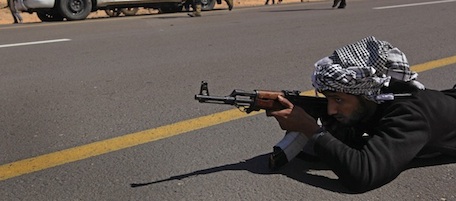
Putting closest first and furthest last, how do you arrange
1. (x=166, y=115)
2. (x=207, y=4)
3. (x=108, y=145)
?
(x=108, y=145) → (x=166, y=115) → (x=207, y=4)

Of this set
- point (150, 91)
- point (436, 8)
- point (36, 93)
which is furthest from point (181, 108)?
point (436, 8)

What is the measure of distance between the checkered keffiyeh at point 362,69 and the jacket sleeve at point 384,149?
138mm

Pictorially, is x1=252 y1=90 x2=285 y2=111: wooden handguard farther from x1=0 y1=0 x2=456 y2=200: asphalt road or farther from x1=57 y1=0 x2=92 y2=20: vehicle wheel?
x1=57 y1=0 x2=92 y2=20: vehicle wheel

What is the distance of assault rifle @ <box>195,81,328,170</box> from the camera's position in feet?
9.05

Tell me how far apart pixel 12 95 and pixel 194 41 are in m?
3.53

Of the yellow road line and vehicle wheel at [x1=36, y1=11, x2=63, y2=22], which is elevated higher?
the yellow road line

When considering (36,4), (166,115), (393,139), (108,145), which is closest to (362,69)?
(393,139)

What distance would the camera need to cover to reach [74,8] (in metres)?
13.0

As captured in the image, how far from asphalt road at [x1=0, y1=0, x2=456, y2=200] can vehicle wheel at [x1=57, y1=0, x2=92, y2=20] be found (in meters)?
3.38

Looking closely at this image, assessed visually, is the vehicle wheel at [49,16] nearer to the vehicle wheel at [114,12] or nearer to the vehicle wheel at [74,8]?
the vehicle wheel at [74,8]

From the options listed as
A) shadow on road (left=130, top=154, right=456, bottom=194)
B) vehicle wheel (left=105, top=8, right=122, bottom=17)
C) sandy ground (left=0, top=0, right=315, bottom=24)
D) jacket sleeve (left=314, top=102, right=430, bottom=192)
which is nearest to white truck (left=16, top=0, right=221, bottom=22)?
vehicle wheel (left=105, top=8, right=122, bottom=17)

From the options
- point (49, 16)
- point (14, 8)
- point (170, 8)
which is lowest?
point (170, 8)

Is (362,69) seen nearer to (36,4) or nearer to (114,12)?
(36,4)

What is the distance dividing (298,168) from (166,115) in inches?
56.1
